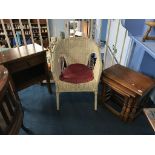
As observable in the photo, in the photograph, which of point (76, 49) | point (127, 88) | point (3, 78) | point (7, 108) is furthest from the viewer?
point (76, 49)

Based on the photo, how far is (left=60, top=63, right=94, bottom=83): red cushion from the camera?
168 centimetres

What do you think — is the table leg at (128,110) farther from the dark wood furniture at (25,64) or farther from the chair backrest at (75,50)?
the dark wood furniture at (25,64)

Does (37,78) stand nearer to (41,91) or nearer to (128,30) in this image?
(41,91)

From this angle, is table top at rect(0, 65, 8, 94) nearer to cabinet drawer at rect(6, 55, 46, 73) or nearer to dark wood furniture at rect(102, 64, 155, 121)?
cabinet drawer at rect(6, 55, 46, 73)

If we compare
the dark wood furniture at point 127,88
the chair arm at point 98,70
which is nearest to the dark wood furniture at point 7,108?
the chair arm at point 98,70

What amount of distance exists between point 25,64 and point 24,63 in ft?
0.07

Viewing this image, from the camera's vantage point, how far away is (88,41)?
179 cm

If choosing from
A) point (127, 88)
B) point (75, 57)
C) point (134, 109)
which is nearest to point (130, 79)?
point (127, 88)

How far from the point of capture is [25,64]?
66.9 inches

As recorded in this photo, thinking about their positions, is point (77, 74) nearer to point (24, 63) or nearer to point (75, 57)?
point (75, 57)

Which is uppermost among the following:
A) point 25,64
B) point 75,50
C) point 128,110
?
point 75,50

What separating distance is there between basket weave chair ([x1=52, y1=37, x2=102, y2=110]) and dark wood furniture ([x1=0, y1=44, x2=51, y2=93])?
229mm

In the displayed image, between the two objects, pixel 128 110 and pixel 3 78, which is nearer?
pixel 3 78
